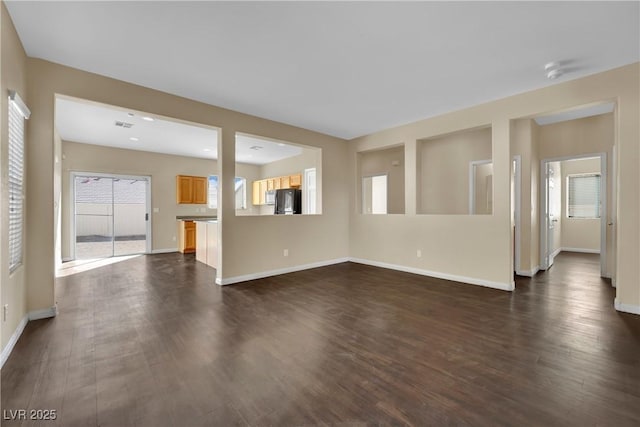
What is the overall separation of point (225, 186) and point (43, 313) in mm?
2495

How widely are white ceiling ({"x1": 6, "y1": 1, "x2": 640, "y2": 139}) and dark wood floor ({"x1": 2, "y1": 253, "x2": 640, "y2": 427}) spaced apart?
2.73 meters

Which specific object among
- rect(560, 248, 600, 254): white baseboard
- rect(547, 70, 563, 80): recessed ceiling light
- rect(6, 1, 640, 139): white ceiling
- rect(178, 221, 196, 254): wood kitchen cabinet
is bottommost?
rect(560, 248, 600, 254): white baseboard

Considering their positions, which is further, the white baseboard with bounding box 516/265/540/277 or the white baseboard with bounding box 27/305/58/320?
the white baseboard with bounding box 516/265/540/277

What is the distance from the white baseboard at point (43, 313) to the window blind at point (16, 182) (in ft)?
2.08

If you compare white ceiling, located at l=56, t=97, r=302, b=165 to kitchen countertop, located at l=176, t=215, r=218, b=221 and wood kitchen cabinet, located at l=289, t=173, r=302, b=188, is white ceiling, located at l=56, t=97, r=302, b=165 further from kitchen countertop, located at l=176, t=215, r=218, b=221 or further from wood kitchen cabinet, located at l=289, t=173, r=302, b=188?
kitchen countertop, located at l=176, t=215, r=218, b=221

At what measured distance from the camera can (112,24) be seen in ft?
7.65

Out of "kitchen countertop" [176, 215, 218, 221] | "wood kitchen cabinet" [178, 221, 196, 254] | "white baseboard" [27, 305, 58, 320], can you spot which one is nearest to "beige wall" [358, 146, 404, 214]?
"kitchen countertop" [176, 215, 218, 221]

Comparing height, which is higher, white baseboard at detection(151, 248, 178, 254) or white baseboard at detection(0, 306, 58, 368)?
white baseboard at detection(151, 248, 178, 254)

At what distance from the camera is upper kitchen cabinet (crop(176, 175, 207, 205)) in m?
7.71

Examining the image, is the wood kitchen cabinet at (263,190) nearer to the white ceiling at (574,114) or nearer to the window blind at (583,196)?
the white ceiling at (574,114)

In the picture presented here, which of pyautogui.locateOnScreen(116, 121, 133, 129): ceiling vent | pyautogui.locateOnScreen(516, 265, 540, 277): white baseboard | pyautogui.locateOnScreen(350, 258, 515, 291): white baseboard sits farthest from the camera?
pyautogui.locateOnScreen(116, 121, 133, 129): ceiling vent

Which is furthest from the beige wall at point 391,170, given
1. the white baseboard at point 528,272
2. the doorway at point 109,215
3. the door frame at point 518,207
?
the doorway at point 109,215

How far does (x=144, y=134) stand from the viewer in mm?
5699

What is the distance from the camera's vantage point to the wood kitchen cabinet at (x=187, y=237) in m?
7.42
